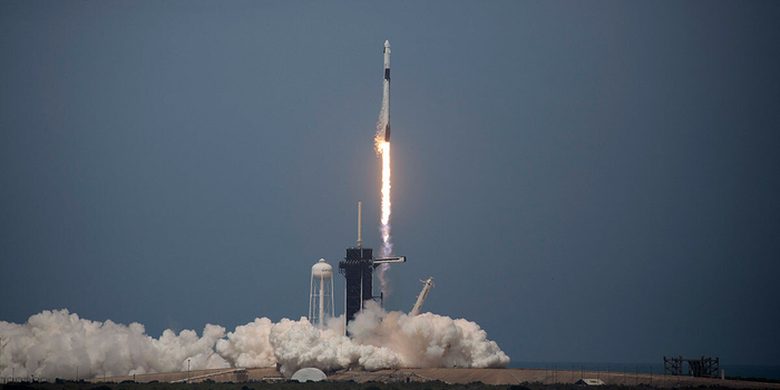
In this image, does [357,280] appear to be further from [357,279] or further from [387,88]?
[387,88]

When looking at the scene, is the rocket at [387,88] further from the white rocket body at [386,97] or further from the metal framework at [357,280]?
the metal framework at [357,280]

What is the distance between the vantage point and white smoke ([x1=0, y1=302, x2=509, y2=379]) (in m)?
75.8

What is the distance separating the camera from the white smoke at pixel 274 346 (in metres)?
75.8

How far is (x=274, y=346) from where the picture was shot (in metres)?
79.1

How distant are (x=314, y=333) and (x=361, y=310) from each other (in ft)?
22.2

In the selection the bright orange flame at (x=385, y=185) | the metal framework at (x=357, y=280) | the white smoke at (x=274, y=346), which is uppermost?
the bright orange flame at (x=385, y=185)

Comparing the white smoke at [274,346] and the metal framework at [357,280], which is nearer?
the white smoke at [274,346]

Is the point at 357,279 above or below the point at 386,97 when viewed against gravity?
below

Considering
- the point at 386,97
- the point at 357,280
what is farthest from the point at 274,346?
the point at 386,97

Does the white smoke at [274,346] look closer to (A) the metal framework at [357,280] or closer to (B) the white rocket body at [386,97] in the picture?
(A) the metal framework at [357,280]

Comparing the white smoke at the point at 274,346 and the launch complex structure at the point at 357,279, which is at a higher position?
the launch complex structure at the point at 357,279

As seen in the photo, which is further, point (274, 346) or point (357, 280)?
point (357, 280)

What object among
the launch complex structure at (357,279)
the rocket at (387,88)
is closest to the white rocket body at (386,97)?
the rocket at (387,88)

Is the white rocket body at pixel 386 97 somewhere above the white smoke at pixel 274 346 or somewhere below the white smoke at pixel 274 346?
above
